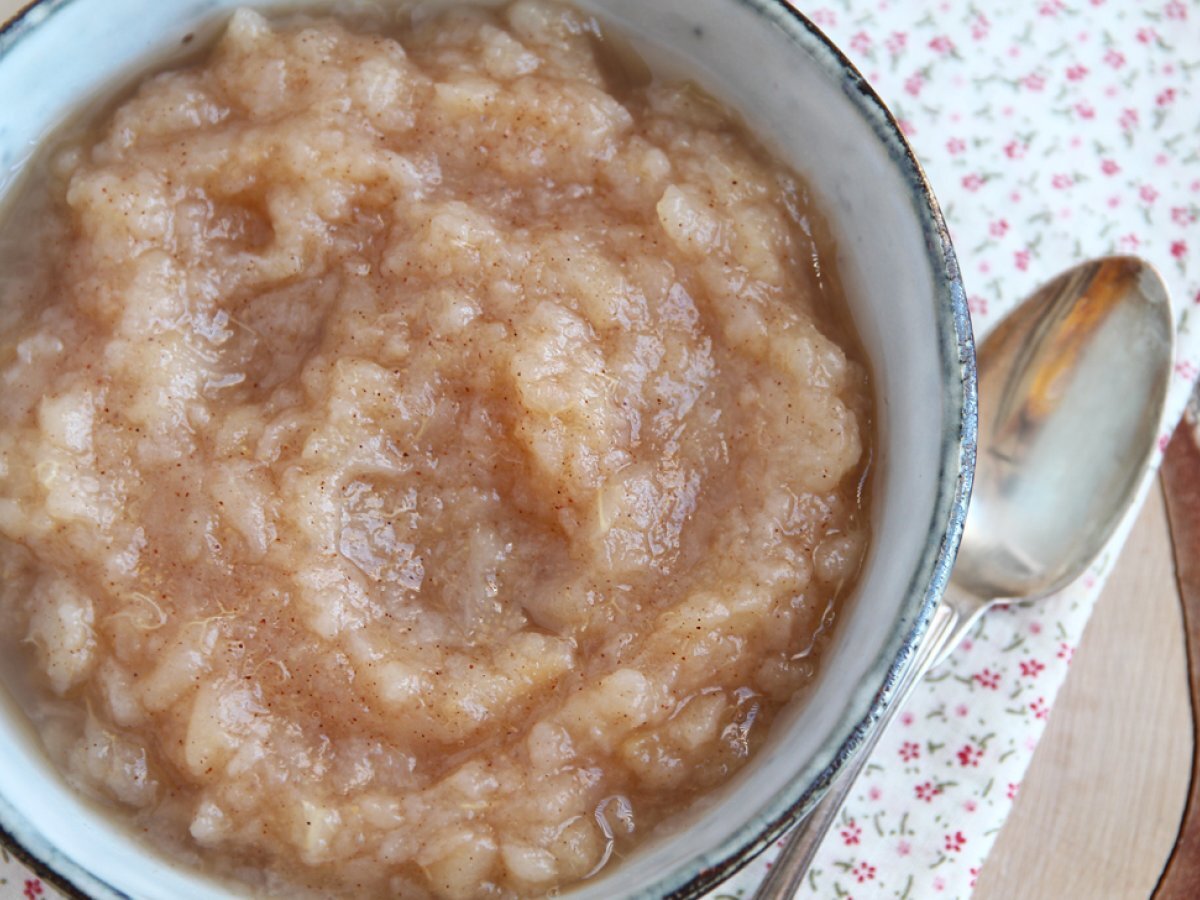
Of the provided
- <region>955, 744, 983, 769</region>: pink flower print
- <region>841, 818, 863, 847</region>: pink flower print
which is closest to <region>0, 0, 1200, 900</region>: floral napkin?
<region>955, 744, 983, 769</region>: pink flower print

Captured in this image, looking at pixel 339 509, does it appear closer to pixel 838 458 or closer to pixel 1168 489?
pixel 838 458

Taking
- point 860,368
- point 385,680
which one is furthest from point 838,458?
point 385,680

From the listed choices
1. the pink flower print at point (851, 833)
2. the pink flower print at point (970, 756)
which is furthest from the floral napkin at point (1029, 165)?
the pink flower print at point (851, 833)

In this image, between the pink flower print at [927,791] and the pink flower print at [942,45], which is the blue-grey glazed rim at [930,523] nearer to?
the pink flower print at [927,791]

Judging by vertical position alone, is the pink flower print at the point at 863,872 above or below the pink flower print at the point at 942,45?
below

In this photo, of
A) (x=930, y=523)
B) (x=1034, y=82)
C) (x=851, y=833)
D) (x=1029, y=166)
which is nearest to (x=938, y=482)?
(x=930, y=523)

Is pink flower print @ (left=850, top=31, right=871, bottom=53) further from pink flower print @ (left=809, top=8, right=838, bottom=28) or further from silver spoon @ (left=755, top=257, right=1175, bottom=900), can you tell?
silver spoon @ (left=755, top=257, right=1175, bottom=900)
